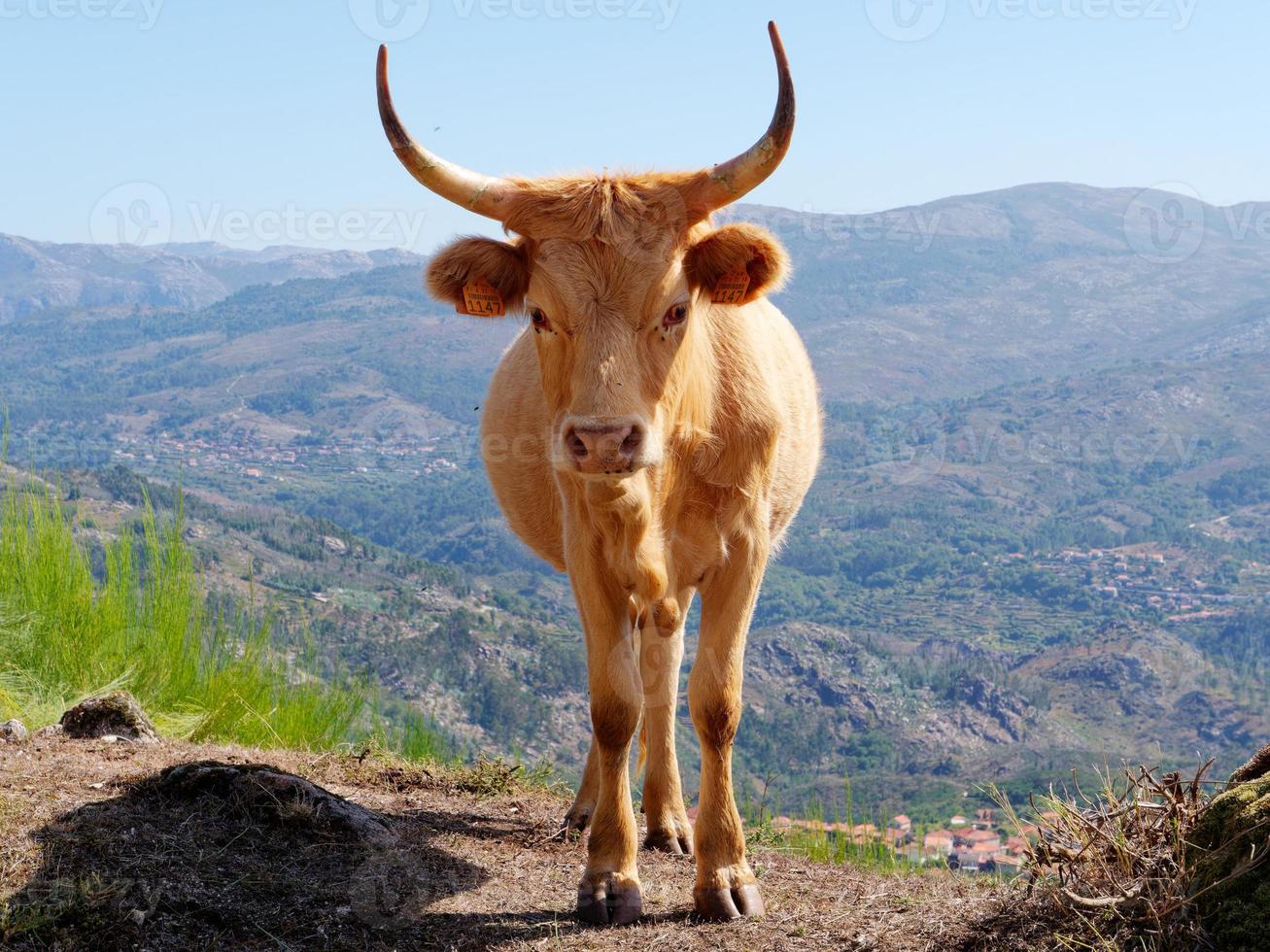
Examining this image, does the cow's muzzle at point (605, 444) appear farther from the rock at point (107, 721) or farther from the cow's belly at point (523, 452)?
the rock at point (107, 721)

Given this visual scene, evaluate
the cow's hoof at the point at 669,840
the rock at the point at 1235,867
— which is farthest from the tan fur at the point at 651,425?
the rock at the point at 1235,867

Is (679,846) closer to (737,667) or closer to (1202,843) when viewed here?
(737,667)

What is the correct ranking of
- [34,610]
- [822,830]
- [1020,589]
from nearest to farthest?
Answer: [822,830], [34,610], [1020,589]

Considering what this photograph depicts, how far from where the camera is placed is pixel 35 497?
10562 mm

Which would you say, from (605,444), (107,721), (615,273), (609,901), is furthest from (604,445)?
(107,721)

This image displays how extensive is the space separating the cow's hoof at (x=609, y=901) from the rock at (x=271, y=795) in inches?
49.5

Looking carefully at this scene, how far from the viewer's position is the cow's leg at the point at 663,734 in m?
7.29

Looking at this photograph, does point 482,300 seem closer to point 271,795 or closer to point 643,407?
point 643,407

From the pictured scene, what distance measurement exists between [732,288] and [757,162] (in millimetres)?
684

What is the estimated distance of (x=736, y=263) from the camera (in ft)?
19.5

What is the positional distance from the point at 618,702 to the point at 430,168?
284 cm

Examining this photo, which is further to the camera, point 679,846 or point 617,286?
point 679,846

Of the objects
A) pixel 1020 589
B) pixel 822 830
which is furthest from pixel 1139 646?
pixel 822 830

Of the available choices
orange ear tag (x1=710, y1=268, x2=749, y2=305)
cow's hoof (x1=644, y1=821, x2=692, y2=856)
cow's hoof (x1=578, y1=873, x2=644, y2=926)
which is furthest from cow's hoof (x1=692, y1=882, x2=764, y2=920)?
orange ear tag (x1=710, y1=268, x2=749, y2=305)
